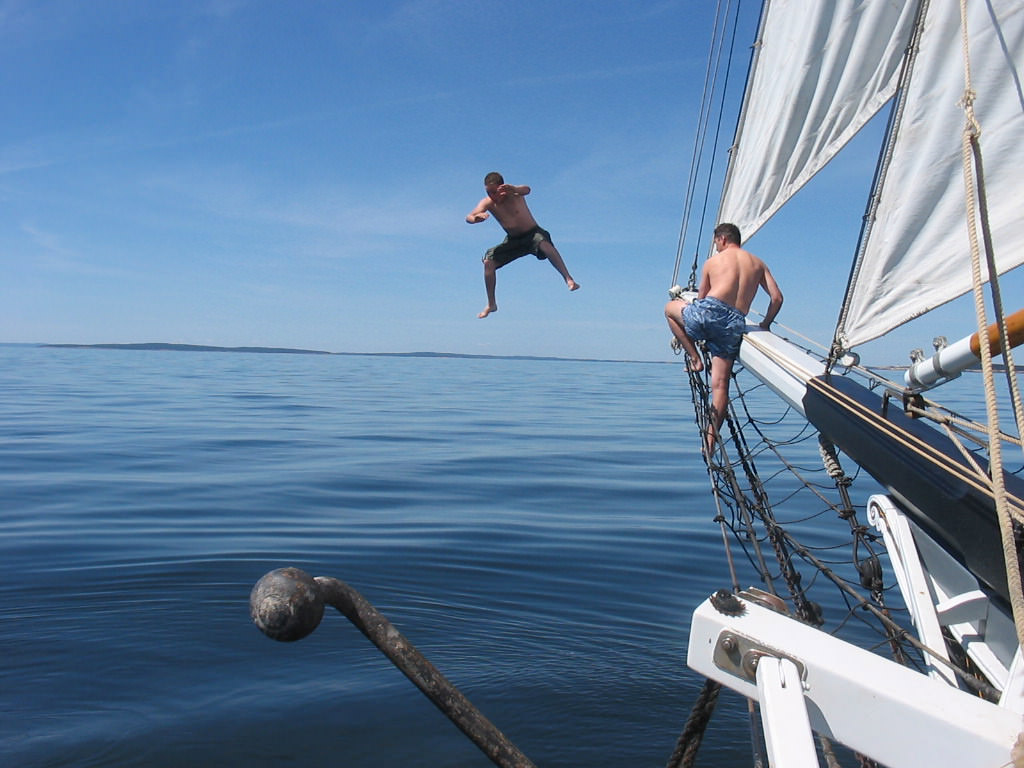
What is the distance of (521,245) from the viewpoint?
22.5ft

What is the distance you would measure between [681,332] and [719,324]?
73 cm

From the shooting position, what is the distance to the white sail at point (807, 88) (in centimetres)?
523

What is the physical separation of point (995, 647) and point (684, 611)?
3574 mm

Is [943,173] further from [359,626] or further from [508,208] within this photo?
[359,626]

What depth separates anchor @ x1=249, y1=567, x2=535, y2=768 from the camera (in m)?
1.48

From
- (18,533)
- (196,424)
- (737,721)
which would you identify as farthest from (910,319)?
(196,424)

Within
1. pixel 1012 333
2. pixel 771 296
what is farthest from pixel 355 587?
pixel 1012 333

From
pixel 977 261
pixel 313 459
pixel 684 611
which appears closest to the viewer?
pixel 977 261

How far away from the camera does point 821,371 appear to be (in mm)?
5340

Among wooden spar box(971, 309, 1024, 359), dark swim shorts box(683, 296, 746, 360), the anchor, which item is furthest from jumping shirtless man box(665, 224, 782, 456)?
the anchor

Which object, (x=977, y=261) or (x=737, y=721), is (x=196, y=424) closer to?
(x=737, y=721)

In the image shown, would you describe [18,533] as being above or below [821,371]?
below

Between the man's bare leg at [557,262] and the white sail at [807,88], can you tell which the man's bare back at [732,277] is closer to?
the white sail at [807,88]

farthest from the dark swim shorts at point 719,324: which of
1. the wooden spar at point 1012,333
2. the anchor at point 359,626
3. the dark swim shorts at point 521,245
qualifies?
the anchor at point 359,626
